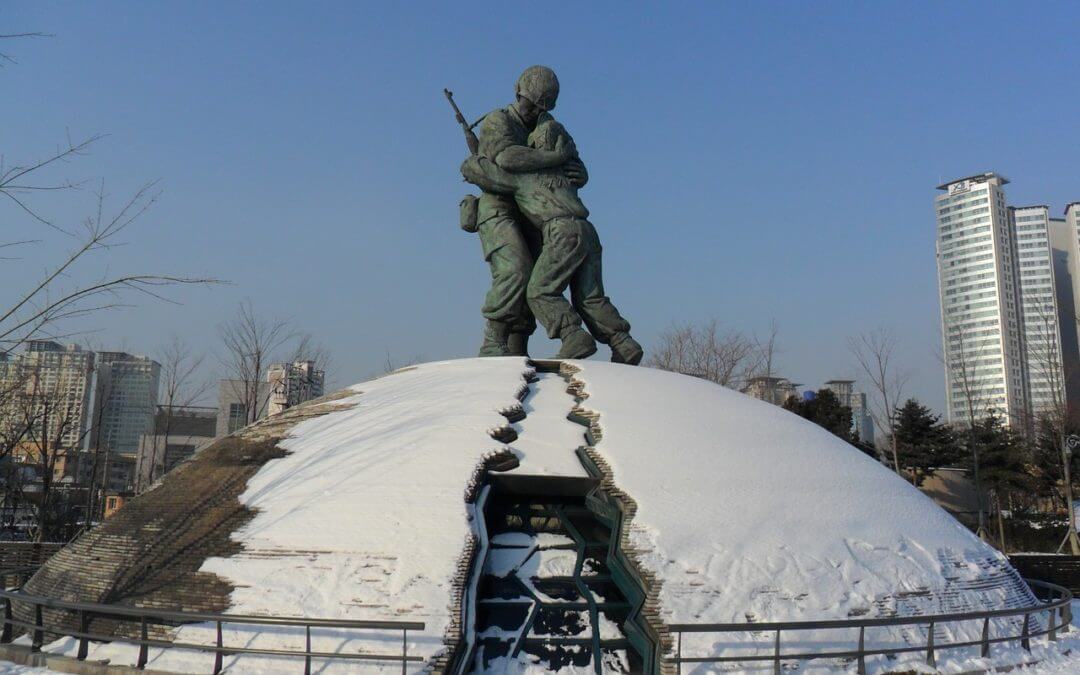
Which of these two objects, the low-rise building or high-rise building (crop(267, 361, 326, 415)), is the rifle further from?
the low-rise building

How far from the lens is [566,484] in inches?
354

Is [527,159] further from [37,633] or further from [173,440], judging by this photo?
[173,440]

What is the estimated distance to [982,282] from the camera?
7356 centimetres

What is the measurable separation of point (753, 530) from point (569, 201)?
24.4 feet

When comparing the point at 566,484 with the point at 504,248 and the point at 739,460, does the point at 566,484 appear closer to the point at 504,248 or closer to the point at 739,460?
the point at 739,460

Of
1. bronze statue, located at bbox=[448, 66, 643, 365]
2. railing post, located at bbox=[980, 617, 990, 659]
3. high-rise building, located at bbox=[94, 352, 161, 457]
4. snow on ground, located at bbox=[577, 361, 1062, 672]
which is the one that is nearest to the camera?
snow on ground, located at bbox=[577, 361, 1062, 672]

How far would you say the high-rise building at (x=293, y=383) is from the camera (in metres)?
34.2

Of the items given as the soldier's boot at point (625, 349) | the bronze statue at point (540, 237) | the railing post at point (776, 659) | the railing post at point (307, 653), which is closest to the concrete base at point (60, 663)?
the railing post at point (307, 653)

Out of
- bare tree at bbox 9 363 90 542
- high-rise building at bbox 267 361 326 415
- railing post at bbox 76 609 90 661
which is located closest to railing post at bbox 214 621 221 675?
railing post at bbox 76 609 90 661

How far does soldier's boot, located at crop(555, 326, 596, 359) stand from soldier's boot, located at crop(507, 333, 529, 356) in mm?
1053

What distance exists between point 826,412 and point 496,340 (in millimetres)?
26721

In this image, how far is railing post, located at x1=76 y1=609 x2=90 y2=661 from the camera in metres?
7.93

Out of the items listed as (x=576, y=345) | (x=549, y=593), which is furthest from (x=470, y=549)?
(x=576, y=345)

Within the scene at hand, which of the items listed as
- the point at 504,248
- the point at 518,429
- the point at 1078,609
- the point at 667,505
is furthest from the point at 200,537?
the point at 1078,609
